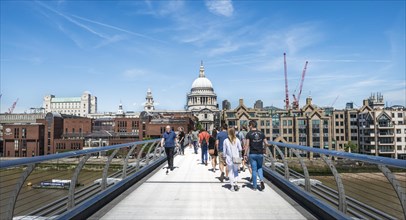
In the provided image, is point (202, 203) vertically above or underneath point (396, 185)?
underneath

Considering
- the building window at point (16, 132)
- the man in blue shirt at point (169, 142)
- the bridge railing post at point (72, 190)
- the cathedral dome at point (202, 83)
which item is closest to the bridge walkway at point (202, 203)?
the bridge railing post at point (72, 190)

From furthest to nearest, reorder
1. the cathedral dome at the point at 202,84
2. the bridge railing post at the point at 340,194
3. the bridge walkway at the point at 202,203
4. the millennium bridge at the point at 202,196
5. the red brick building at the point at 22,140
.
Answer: the cathedral dome at the point at 202,84, the red brick building at the point at 22,140, the bridge walkway at the point at 202,203, the bridge railing post at the point at 340,194, the millennium bridge at the point at 202,196

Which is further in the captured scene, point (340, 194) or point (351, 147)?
point (351, 147)

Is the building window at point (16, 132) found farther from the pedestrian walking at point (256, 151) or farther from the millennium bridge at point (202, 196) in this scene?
the pedestrian walking at point (256, 151)

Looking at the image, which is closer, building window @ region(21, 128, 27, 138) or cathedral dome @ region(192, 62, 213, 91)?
building window @ region(21, 128, 27, 138)

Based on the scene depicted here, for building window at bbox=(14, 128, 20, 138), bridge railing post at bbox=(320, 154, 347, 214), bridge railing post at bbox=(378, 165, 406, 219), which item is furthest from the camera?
building window at bbox=(14, 128, 20, 138)

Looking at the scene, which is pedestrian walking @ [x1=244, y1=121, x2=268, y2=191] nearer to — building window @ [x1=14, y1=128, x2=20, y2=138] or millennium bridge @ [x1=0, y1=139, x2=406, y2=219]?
millennium bridge @ [x1=0, y1=139, x2=406, y2=219]

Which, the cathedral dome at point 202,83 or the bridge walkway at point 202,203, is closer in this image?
the bridge walkway at point 202,203

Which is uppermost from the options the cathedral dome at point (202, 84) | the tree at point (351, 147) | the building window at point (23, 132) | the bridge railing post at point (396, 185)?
the cathedral dome at point (202, 84)

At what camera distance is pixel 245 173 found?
11672mm

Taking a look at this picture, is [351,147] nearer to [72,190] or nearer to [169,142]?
[169,142]

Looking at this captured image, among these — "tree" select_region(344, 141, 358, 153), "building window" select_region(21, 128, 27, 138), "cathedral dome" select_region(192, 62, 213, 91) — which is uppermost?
"cathedral dome" select_region(192, 62, 213, 91)

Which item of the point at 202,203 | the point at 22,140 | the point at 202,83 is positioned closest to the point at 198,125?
the point at 202,83

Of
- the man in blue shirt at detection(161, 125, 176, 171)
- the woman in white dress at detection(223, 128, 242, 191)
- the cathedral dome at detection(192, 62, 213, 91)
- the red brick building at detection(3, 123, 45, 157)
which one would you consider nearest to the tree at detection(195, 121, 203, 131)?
the cathedral dome at detection(192, 62, 213, 91)
